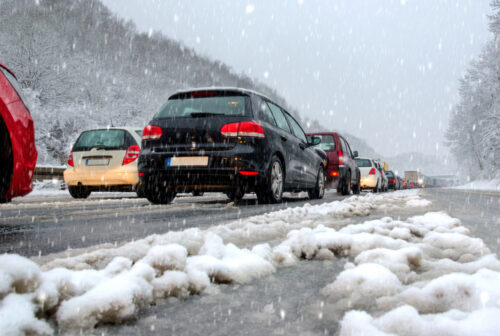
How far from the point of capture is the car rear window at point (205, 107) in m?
6.59

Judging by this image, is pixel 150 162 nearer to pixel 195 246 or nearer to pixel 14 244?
pixel 14 244

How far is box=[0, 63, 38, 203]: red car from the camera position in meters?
3.72

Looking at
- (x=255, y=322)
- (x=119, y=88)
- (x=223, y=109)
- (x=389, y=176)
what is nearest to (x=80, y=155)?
(x=223, y=109)

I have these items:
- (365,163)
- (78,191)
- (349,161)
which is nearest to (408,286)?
(78,191)

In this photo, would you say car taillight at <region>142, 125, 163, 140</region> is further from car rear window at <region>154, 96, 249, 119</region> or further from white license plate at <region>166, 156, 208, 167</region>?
white license plate at <region>166, 156, 208, 167</region>

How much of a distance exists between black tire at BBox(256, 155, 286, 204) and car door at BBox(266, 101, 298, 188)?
24 centimetres

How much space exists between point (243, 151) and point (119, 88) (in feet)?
151

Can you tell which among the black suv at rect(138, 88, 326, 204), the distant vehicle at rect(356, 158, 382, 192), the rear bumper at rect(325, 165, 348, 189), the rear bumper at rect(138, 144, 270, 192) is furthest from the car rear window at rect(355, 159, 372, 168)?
the rear bumper at rect(138, 144, 270, 192)

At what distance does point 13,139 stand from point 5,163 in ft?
0.78

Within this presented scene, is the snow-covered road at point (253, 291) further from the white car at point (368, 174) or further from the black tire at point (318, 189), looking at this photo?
the white car at point (368, 174)

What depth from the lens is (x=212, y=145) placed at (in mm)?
6445

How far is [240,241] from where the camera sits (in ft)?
9.22

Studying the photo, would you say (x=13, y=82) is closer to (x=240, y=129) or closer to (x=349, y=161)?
(x=240, y=129)

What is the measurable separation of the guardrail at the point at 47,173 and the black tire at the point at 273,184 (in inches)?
421
